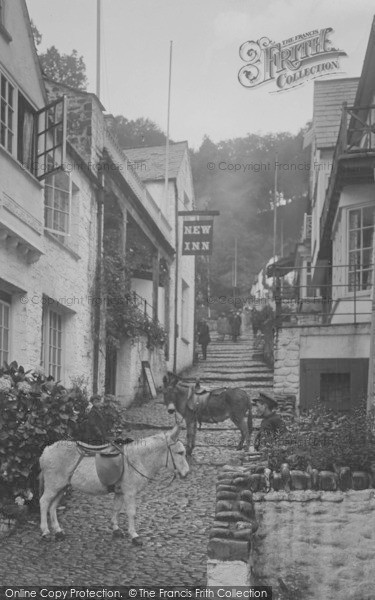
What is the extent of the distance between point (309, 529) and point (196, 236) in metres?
19.7

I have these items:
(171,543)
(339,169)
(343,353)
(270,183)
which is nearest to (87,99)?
(339,169)

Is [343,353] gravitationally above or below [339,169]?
below

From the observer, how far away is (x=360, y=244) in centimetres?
1719

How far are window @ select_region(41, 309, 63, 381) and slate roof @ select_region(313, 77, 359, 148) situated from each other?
11564mm

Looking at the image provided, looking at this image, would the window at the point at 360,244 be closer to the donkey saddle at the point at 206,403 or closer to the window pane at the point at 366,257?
the window pane at the point at 366,257

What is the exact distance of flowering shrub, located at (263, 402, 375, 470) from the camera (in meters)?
8.62

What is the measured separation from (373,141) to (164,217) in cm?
927

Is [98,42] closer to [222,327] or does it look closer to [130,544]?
[130,544]

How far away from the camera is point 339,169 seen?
1631 centimetres

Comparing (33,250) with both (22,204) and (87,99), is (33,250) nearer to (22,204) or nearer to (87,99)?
(22,204)

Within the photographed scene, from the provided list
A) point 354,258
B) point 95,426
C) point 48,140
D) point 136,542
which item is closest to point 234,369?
point 354,258

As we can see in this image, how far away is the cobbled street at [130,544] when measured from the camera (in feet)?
26.1

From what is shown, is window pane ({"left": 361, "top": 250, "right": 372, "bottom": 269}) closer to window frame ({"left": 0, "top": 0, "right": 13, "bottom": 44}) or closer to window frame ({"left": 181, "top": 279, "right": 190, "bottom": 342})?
window frame ({"left": 0, "top": 0, "right": 13, "bottom": 44})

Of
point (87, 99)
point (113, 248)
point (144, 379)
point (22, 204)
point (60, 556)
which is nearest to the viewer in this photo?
point (60, 556)
